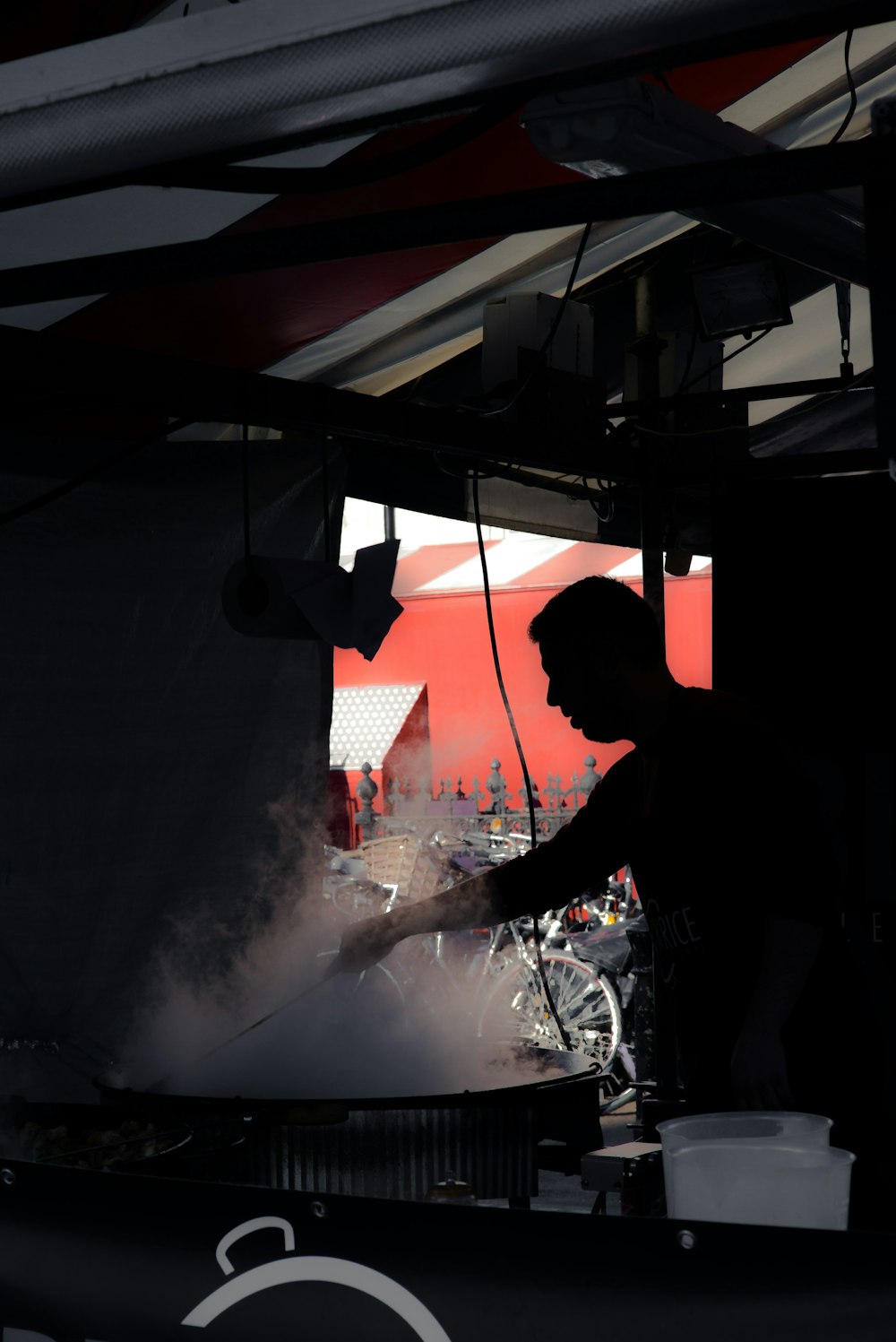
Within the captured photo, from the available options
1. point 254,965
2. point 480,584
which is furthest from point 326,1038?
point 480,584

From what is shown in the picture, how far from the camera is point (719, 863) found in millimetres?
2383

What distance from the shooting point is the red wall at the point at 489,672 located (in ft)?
38.2

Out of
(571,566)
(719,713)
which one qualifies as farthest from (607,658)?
(571,566)

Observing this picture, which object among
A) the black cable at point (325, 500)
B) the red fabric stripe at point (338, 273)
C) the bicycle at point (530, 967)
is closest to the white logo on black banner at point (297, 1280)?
the black cable at point (325, 500)

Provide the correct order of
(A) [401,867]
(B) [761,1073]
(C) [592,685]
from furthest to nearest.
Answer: (A) [401,867] < (C) [592,685] < (B) [761,1073]

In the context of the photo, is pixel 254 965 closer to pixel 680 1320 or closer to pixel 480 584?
pixel 680 1320

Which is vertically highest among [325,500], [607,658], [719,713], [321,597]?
[325,500]

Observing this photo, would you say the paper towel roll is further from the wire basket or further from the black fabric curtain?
the wire basket

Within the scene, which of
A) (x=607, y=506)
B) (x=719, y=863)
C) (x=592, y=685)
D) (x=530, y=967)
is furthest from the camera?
(x=530, y=967)

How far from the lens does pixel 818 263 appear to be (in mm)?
2574

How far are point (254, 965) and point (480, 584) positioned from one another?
949 centimetres

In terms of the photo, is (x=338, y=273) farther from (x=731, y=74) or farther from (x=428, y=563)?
(x=428, y=563)

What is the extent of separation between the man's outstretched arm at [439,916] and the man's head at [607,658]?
1.71 feet

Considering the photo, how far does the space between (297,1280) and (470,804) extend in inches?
353
